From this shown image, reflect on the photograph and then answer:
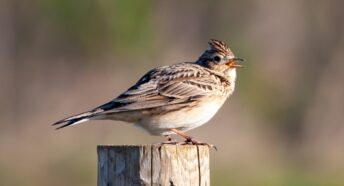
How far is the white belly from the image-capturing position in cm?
1026

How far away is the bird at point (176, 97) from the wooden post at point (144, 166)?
A: 7.19 ft

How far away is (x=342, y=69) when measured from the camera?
23750mm

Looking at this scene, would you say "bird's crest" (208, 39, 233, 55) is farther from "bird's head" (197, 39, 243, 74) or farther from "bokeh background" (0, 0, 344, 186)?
"bokeh background" (0, 0, 344, 186)

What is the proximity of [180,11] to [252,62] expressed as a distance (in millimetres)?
3033

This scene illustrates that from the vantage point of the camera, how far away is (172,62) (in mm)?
21922

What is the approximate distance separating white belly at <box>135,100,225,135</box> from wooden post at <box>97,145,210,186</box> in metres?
2.84

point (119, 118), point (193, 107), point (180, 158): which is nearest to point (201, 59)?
point (193, 107)

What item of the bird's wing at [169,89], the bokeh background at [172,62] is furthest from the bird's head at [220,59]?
the bokeh background at [172,62]

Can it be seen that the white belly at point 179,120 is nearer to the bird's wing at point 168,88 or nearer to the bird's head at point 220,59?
the bird's wing at point 168,88

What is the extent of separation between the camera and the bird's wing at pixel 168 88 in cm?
1008

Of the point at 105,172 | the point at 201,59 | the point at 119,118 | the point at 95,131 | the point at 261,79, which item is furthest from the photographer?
the point at 261,79

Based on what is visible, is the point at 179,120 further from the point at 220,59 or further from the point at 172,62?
the point at 172,62

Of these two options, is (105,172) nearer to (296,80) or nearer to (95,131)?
(95,131)

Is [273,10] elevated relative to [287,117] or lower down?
elevated
